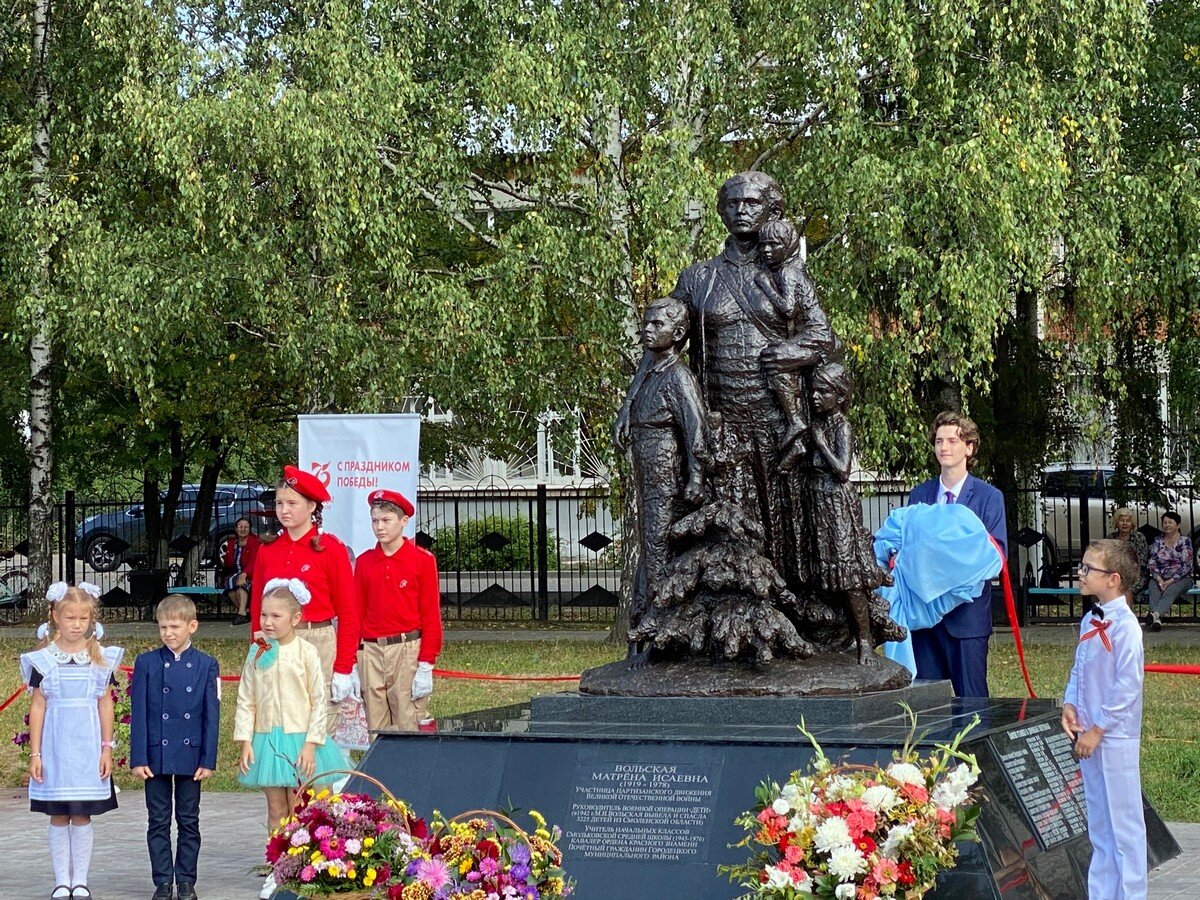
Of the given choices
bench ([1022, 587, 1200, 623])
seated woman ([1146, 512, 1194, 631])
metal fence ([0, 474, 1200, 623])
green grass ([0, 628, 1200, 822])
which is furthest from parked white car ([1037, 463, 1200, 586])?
green grass ([0, 628, 1200, 822])

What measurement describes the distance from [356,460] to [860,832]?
987 centimetres

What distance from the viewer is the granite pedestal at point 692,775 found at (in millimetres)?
6727

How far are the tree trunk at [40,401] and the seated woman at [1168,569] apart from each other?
1283 centimetres

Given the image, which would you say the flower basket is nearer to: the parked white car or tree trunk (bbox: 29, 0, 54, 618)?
tree trunk (bbox: 29, 0, 54, 618)

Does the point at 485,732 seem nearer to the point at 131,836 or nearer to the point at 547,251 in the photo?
the point at 131,836

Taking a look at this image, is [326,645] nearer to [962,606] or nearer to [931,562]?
[931,562]

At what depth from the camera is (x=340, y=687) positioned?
30.4 ft

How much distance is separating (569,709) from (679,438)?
52.2 inches

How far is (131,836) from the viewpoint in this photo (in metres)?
10.2

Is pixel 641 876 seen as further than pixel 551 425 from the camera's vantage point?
No

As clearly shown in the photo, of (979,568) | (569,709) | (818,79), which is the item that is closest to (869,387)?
(818,79)

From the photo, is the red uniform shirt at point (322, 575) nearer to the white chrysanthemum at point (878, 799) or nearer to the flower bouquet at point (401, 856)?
the flower bouquet at point (401, 856)

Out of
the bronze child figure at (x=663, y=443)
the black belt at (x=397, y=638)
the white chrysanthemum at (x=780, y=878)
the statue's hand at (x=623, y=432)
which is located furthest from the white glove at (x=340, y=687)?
the white chrysanthemum at (x=780, y=878)

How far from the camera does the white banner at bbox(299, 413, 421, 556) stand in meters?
14.9
